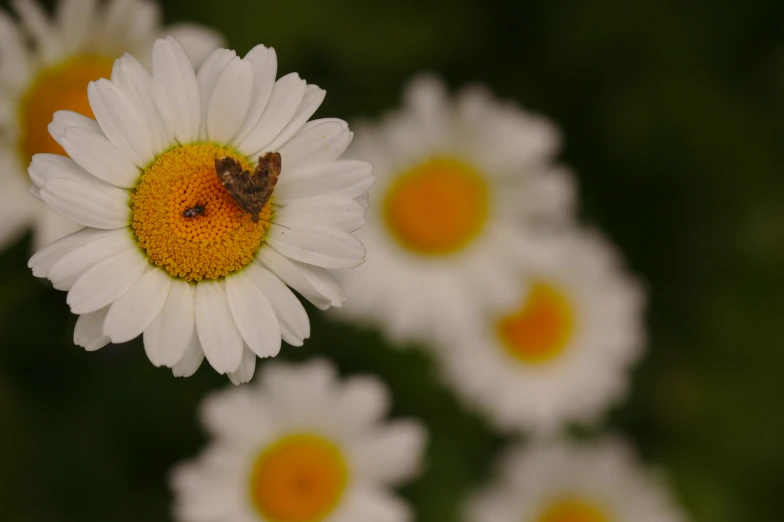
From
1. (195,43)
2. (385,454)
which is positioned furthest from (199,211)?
(385,454)

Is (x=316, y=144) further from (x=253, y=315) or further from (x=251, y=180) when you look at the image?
(x=253, y=315)

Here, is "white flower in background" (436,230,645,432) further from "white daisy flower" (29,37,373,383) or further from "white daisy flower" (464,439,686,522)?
"white daisy flower" (29,37,373,383)

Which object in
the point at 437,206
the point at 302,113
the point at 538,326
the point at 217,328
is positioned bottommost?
the point at 217,328

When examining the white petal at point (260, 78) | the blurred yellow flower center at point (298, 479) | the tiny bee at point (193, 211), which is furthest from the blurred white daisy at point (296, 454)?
the white petal at point (260, 78)

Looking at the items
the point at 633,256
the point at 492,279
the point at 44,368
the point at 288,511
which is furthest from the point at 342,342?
the point at 633,256

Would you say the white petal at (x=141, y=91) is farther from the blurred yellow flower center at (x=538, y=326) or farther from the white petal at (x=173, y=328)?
the blurred yellow flower center at (x=538, y=326)

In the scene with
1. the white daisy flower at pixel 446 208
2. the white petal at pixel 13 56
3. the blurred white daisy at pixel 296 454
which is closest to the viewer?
the white petal at pixel 13 56
